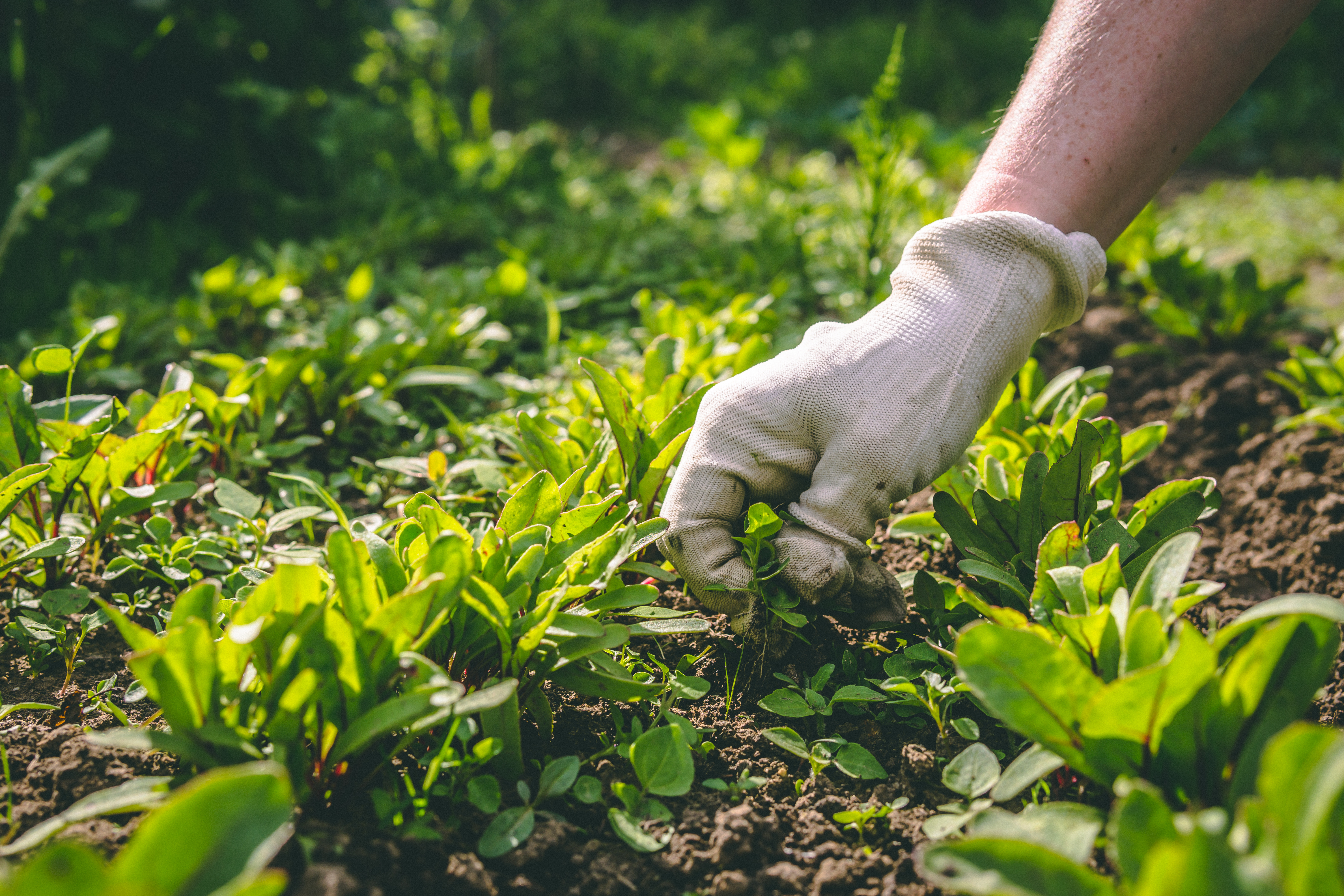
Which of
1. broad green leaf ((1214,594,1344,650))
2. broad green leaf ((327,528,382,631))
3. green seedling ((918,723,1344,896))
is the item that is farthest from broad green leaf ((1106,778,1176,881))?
broad green leaf ((327,528,382,631))

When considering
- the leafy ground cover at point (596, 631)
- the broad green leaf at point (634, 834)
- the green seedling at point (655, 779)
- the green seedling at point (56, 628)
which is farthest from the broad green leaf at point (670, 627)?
the green seedling at point (56, 628)

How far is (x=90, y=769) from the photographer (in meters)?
1.16

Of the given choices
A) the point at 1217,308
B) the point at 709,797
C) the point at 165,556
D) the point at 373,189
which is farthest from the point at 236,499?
the point at 1217,308

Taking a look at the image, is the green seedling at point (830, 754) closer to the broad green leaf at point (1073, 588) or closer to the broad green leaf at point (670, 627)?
the broad green leaf at point (670, 627)

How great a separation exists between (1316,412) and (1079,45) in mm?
1092

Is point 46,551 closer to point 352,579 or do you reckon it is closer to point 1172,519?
point 352,579

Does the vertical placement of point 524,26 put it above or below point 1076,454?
above

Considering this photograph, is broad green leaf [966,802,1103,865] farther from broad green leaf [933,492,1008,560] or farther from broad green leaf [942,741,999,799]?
broad green leaf [933,492,1008,560]

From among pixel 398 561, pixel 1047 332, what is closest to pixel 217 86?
pixel 398 561

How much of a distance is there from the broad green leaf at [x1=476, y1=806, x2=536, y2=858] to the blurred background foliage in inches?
55.7

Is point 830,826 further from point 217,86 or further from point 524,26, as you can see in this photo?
point 524,26

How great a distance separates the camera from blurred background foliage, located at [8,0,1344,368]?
272 cm

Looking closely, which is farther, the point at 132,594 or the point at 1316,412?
the point at 1316,412

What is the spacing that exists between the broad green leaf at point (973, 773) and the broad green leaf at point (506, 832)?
557 mm
